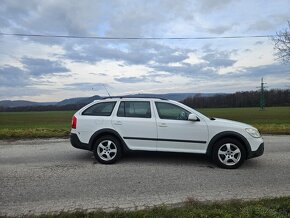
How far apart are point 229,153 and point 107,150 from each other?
9.07 ft

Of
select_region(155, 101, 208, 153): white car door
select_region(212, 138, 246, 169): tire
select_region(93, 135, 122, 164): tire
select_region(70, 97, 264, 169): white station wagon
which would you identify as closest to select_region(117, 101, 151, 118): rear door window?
select_region(70, 97, 264, 169): white station wagon

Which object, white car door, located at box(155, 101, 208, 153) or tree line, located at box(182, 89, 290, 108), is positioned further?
tree line, located at box(182, 89, 290, 108)

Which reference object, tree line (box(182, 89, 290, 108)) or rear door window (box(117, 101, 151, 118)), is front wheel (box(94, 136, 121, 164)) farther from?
tree line (box(182, 89, 290, 108))

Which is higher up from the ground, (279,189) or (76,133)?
(76,133)

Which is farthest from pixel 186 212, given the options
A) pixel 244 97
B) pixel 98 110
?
pixel 244 97

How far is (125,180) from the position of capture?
6.09m

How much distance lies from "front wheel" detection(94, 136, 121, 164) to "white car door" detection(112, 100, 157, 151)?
26cm

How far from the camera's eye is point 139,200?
4957 mm

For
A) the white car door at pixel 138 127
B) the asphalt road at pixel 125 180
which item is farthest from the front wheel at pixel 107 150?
the white car door at pixel 138 127

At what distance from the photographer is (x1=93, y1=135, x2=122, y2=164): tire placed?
7426mm

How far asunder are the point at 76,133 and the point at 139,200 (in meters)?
3.19

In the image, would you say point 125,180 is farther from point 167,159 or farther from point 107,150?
point 167,159

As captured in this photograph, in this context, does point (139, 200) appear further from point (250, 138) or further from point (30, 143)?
point (30, 143)

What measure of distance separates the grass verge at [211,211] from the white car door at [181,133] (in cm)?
264
